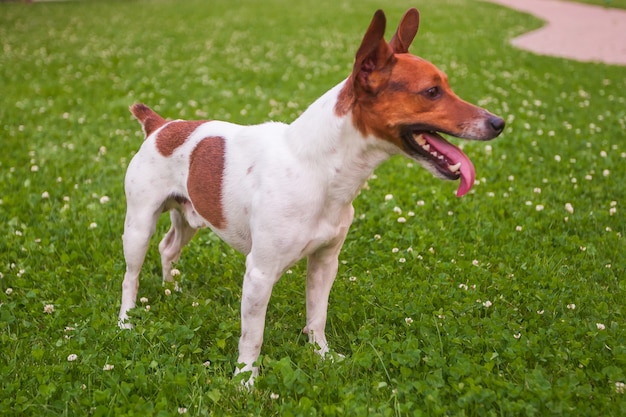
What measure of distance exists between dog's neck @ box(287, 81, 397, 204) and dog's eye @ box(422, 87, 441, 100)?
0.32 metres

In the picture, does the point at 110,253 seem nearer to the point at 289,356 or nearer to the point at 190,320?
the point at 190,320

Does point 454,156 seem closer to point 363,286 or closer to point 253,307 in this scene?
point 253,307

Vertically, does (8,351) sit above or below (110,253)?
above

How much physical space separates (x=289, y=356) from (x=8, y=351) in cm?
179

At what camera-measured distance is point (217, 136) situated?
4039 millimetres

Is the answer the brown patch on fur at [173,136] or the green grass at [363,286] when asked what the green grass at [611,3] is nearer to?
the green grass at [363,286]

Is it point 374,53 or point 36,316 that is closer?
point 374,53

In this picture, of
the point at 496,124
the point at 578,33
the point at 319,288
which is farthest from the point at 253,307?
the point at 578,33

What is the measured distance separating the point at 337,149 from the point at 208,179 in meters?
0.96

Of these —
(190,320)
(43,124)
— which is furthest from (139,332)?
(43,124)

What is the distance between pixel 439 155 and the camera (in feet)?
10.8

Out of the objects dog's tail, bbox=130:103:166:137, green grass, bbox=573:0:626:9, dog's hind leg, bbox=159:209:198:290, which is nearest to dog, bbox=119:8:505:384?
dog's tail, bbox=130:103:166:137

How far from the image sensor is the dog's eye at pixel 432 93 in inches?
126

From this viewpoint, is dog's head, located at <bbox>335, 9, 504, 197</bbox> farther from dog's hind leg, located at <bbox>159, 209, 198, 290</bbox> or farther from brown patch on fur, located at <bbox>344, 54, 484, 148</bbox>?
dog's hind leg, located at <bbox>159, 209, 198, 290</bbox>
